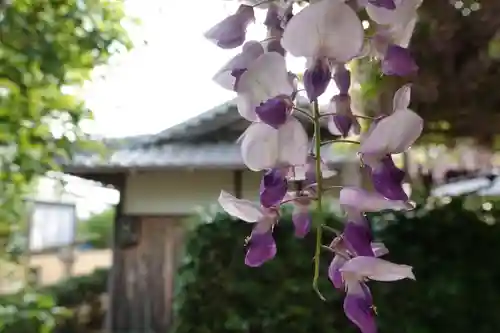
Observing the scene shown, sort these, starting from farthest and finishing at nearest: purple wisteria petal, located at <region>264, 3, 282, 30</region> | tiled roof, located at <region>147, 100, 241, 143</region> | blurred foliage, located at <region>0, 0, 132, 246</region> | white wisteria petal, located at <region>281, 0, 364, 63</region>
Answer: tiled roof, located at <region>147, 100, 241, 143</region> → blurred foliage, located at <region>0, 0, 132, 246</region> → purple wisteria petal, located at <region>264, 3, 282, 30</region> → white wisteria petal, located at <region>281, 0, 364, 63</region>

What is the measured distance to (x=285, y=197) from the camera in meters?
0.45

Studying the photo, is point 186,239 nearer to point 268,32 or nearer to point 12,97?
point 12,97

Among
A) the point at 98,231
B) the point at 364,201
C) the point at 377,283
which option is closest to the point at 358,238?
the point at 364,201

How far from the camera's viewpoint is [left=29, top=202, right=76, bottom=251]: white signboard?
2.47 metres

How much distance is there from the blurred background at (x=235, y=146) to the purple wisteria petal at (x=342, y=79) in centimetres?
9

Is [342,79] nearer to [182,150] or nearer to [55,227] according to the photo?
[182,150]

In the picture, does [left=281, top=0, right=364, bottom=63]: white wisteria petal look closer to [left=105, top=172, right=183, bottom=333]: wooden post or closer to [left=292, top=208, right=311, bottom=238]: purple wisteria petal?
[left=292, top=208, right=311, bottom=238]: purple wisteria petal

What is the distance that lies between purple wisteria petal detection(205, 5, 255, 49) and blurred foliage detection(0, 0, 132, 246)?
1.91ft

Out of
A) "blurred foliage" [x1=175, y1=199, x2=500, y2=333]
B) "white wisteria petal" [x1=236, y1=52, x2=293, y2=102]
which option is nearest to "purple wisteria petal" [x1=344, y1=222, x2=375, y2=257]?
"white wisteria petal" [x1=236, y1=52, x2=293, y2=102]

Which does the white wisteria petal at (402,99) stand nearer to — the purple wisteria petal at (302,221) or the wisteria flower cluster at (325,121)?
the wisteria flower cluster at (325,121)

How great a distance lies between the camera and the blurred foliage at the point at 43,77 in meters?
1.03

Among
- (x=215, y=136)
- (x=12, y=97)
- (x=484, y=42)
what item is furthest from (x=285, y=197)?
(x=215, y=136)

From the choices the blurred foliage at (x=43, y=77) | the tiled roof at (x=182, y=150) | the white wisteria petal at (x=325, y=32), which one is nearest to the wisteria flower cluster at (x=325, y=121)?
the white wisteria petal at (x=325, y=32)

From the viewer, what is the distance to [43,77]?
1.08 metres
